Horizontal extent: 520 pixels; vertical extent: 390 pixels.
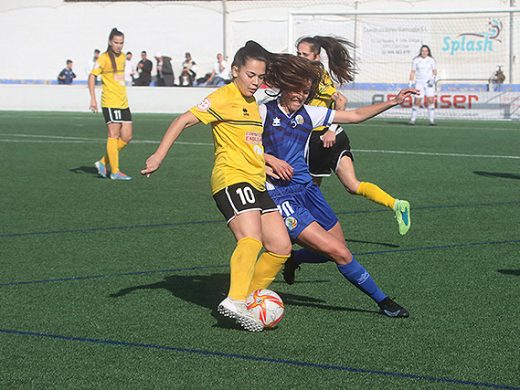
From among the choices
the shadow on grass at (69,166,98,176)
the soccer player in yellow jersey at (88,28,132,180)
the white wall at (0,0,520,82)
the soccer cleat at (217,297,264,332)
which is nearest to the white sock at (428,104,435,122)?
the shadow on grass at (69,166,98,176)

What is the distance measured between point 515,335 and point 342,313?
3.72ft

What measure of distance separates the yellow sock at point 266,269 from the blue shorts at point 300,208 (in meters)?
0.18

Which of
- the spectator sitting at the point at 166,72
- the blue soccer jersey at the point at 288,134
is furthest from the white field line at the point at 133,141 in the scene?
the spectator sitting at the point at 166,72

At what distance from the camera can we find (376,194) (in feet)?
28.0

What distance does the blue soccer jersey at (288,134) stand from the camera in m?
6.55

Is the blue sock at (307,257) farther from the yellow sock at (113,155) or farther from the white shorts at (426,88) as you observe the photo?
the white shorts at (426,88)

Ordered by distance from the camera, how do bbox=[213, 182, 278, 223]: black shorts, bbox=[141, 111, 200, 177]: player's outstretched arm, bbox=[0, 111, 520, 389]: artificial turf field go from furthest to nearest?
bbox=[213, 182, 278, 223]: black shorts < bbox=[141, 111, 200, 177]: player's outstretched arm < bbox=[0, 111, 520, 389]: artificial turf field

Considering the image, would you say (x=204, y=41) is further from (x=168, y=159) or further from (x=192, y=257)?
(x=192, y=257)

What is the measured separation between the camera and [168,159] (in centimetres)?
1741

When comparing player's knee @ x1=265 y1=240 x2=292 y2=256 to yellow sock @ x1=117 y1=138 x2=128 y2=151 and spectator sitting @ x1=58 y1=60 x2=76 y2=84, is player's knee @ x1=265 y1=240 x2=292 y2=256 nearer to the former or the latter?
yellow sock @ x1=117 y1=138 x2=128 y2=151

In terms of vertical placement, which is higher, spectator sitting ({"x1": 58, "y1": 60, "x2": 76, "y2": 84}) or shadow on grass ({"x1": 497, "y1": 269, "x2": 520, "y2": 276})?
spectator sitting ({"x1": 58, "y1": 60, "x2": 76, "y2": 84})

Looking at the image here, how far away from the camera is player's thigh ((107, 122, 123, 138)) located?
14.8 m

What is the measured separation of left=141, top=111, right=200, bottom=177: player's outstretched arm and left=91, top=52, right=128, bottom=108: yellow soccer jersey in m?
8.91

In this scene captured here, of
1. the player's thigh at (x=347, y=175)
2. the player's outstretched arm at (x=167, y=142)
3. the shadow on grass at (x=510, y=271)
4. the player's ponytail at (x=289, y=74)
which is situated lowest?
the shadow on grass at (x=510, y=271)
